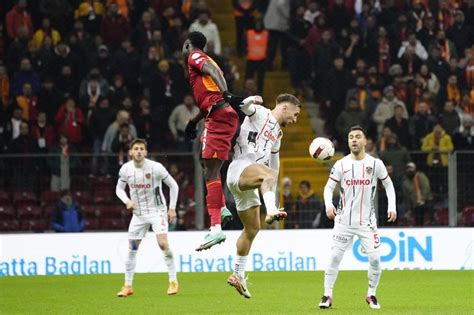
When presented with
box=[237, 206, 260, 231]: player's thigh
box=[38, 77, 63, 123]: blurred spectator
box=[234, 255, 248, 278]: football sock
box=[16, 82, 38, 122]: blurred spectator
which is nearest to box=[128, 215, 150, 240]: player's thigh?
box=[234, 255, 248, 278]: football sock

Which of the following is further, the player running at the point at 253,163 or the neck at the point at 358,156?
the neck at the point at 358,156

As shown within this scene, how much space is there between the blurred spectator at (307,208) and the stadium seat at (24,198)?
4.90 meters

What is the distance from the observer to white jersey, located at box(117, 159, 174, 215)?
18.0 m

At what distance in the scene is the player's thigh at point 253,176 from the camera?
1323cm

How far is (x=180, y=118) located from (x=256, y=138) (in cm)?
1069

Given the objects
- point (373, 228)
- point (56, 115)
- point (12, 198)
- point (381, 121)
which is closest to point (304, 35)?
point (381, 121)

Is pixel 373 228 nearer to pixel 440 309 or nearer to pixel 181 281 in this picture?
pixel 440 309

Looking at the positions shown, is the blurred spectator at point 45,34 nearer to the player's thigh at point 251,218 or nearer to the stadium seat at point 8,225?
the stadium seat at point 8,225

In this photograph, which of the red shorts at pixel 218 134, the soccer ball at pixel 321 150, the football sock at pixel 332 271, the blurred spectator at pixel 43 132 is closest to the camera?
the red shorts at pixel 218 134

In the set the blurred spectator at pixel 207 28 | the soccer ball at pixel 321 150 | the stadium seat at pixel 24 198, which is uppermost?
the blurred spectator at pixel 207 28

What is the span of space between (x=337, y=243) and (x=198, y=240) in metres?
7.77

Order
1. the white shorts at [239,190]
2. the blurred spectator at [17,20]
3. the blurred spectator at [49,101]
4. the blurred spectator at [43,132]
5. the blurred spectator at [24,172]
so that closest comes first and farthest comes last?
the white shorts at [239,190] → the blurred spectator at [24,172] → the blurred spectator at [43,132] → the blurred spectator at [49,101] → the blurred spectator at [17,20]

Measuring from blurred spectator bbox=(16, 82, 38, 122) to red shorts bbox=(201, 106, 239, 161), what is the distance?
11088 millimetres

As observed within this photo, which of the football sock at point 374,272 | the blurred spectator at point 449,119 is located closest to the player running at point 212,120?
the football sock at point 374,272
